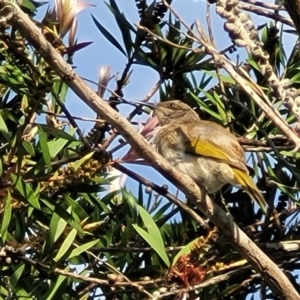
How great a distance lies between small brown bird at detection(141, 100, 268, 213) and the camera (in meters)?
3.69

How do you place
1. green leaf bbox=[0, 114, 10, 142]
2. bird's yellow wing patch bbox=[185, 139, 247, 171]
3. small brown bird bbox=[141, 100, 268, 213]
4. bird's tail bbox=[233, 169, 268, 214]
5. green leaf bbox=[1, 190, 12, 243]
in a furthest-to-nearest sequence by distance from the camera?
bird's yellow wing patch bbox=[185, 139, 247, 171], small brown bird bbox=[141, 100, 268, 213], bird's tail bbox=[233, 169, 268, 214], green leaf bbox=[0, 114, 10, 142], green leaf bbox=[1, 190, 12, 243]

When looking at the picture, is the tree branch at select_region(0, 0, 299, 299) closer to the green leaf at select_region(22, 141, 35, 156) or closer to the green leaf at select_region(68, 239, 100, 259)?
the green leaf at select_region(68, 239, 100, 259)

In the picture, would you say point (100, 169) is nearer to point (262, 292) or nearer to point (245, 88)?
point (262, 292)

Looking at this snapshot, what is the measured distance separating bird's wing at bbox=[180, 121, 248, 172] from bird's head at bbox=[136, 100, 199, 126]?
0.19 feet

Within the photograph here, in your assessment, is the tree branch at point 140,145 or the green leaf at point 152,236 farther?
the green leaf at point 152,236

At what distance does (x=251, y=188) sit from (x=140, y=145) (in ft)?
3.25

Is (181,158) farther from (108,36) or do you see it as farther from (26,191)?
(26,191)

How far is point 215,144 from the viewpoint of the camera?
158 inches

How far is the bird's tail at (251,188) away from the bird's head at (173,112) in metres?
0.35

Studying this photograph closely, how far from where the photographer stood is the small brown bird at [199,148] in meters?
3.69

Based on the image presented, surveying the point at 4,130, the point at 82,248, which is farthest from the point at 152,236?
the point at 4,130

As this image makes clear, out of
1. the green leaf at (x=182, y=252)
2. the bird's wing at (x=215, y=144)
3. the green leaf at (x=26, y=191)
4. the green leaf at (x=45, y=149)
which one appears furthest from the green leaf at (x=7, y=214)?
the bird's wing at (x=215, y=144)

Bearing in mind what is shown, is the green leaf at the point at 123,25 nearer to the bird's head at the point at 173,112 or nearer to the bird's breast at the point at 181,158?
the bird's head at the point at 173,112

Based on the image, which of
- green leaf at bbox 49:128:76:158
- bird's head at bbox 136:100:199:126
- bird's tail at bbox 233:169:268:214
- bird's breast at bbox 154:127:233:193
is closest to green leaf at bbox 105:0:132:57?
bird's head at bbox 136:100:199:126
